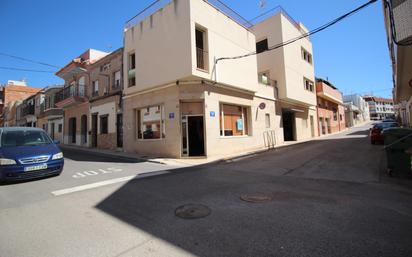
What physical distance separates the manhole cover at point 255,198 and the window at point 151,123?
29.0 ft

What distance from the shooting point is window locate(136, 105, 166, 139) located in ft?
43.6

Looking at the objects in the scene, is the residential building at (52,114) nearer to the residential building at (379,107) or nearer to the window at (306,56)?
the window at (306,56)

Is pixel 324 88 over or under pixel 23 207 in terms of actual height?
over

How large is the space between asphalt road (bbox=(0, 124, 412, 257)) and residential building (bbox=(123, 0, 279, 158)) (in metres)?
6.33

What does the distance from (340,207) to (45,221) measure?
18.0ft

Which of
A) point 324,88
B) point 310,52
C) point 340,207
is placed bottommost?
point 340,207

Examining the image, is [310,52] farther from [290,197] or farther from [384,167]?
→ [290,197]

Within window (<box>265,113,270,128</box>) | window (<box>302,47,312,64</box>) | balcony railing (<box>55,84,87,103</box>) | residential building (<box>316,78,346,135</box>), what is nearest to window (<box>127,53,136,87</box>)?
balcony railing (<box>55,84,87,103</box>)

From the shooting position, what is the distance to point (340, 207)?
4.08 metres

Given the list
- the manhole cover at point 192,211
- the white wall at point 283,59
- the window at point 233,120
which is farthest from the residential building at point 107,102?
the manhole cover at point 192,211

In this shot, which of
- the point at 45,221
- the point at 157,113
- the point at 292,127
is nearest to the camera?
the point at 45,221

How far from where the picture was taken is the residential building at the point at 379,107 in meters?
89.9

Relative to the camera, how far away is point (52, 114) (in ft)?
81.0

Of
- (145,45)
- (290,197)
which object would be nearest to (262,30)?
(145,45)
